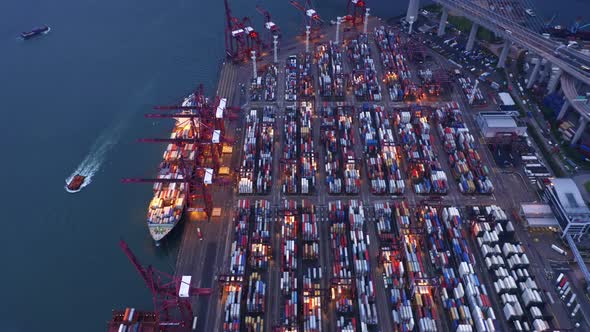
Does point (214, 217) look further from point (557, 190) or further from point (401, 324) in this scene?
point (557, 190)

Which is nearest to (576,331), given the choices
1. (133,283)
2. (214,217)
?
(214,217)

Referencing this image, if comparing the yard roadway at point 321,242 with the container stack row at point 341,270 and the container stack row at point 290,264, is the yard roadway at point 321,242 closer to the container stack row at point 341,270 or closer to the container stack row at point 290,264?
the container stack row at point 341,270

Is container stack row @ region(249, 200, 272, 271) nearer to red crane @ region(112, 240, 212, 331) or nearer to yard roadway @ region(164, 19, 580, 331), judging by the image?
yard roadway @ region(164, 19, 580, 331)

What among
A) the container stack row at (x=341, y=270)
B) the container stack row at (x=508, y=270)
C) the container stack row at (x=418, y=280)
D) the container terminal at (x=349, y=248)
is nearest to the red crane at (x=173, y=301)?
the container terminal at (x=349, y=248)

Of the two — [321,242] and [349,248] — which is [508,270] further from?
[321,242]

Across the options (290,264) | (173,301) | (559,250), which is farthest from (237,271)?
(559,250)

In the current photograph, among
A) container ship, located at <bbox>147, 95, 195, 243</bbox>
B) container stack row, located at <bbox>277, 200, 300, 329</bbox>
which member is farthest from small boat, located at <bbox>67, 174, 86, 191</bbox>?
container stack row, located at <bbox>277, 200, 300, 329</bbox>

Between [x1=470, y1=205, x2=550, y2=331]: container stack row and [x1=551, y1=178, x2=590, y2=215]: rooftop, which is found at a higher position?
[x1=551, y1=178, x2=590, y2=215]: rooftop
